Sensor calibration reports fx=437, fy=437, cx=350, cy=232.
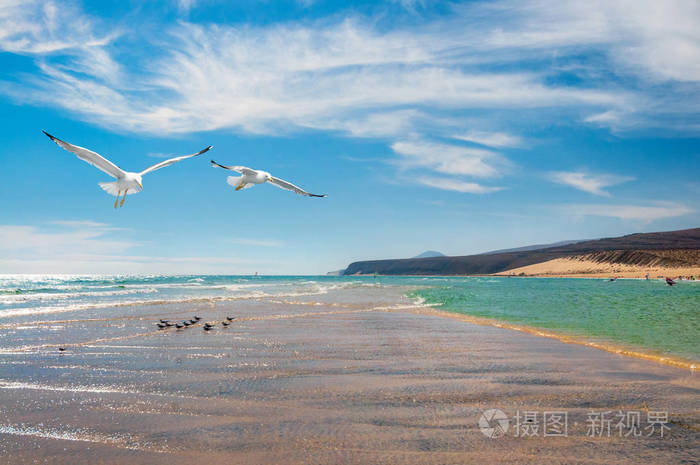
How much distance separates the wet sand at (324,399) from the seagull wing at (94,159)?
4.47 metres

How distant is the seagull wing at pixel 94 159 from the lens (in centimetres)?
936

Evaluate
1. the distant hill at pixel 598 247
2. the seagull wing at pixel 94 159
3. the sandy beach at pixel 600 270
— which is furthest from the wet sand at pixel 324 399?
the distant hill at pixel 598 247

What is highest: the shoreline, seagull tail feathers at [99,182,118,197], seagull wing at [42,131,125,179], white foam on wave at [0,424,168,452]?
seagull wing at [42,131,125,179]

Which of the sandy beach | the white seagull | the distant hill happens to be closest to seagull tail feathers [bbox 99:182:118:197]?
the white seagull

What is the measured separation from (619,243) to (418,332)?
167299 millimetres

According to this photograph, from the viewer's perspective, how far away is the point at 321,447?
484 centimetres

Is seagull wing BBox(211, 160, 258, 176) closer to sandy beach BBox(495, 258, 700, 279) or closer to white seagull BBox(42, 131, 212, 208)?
white seagull BBox(42, 131, 212, 208)

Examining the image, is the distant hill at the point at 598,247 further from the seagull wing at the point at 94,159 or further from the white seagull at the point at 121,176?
the seagull wing at the point at 94,159

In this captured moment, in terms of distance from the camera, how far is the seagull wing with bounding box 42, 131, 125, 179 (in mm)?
9360

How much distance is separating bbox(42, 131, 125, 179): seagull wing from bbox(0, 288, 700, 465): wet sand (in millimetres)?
4468

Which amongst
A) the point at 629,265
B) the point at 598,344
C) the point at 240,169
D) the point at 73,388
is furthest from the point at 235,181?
the point at 629,265

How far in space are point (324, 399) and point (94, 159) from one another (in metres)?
7.91

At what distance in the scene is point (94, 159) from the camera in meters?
10.2

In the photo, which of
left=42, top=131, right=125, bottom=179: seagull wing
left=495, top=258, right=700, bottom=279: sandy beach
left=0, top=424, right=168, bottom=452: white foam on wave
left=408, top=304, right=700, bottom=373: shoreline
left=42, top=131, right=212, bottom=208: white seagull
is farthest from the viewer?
left=495, top=258, right=700, bottom=279: sandy beach
